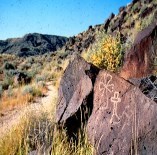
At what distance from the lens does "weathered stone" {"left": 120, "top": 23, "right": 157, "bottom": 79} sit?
869 cm

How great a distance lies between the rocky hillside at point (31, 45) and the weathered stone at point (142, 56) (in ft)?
272

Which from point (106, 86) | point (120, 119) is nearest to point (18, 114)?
point (106, 86)

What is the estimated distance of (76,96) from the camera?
588 centimetres

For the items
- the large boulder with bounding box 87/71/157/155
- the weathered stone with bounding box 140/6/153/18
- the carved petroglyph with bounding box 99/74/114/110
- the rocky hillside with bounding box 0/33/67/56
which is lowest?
the large boulder with bounding box 87/71/157/155

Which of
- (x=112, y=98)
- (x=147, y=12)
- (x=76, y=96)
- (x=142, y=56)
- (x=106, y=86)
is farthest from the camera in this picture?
(x=147, y=12)

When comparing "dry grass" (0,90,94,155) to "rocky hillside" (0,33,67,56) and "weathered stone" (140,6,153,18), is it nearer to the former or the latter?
"weathered stone" (140,6,153,18)

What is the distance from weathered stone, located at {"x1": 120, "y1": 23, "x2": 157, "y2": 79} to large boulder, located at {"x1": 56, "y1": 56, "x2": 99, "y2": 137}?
9.49 ft

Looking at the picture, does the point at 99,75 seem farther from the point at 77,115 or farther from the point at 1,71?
the point at 1,71

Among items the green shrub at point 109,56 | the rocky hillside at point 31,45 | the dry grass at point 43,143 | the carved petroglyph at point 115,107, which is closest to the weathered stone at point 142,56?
the green shrub at point 109,56

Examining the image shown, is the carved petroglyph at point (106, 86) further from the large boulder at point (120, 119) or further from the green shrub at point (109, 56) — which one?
the green shrub at point (109, 56)

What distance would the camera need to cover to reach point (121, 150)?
14.8 feet

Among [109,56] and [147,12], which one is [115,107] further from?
[147,12]

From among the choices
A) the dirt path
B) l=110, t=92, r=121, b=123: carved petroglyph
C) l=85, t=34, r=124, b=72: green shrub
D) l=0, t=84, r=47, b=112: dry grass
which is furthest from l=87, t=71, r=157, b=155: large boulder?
l=0, t=84, r=47, b=112: dry grass

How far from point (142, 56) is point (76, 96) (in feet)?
11.8
